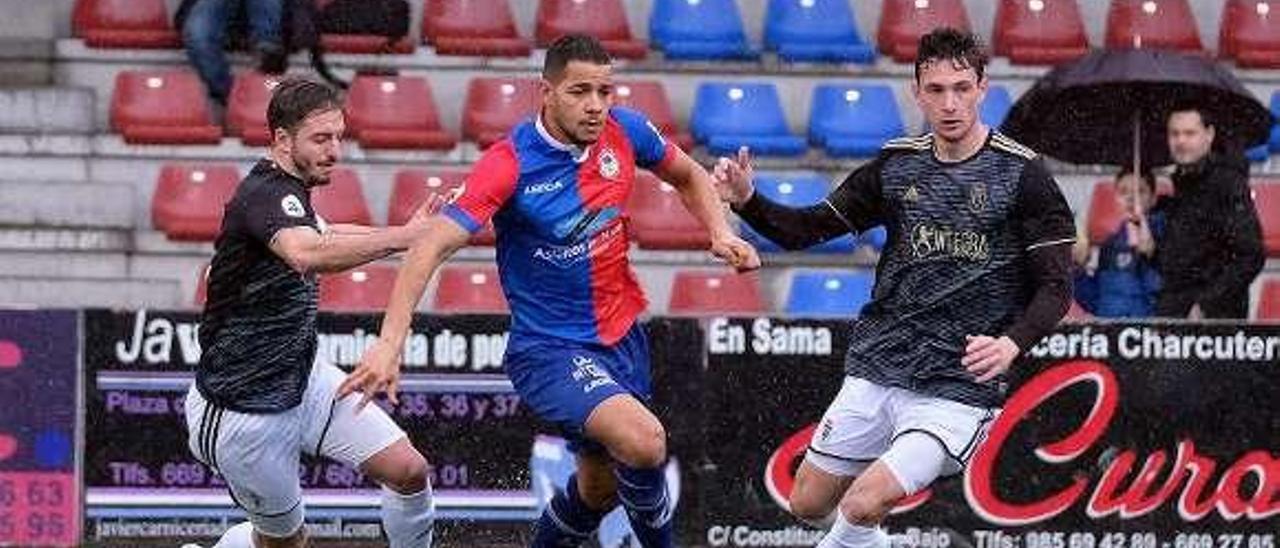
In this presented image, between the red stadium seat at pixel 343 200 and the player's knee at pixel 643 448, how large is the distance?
252 inches

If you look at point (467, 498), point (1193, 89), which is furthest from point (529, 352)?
point (1193, 89)

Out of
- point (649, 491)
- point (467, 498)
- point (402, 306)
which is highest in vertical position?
point (402, 306)

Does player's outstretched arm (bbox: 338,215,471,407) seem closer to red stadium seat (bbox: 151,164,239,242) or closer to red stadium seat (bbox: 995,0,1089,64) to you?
red stadium seat (bbox: 151,164,239,242)

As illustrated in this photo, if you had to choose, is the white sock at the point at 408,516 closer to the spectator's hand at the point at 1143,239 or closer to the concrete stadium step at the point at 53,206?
the spectator's hand at the point at 1143,239

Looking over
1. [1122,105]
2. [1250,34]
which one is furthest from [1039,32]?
[1122,105]

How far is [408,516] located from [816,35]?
25.5 feet

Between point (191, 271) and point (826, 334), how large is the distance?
4.81 m

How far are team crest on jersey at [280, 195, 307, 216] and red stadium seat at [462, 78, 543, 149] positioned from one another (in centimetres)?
719

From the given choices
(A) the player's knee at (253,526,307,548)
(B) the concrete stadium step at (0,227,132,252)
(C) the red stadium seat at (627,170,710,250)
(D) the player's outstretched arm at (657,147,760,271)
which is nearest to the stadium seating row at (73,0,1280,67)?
(C) the red stadium seat at (627,170,710,250)

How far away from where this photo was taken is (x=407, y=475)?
995 centimetres

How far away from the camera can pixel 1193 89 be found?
1374cm

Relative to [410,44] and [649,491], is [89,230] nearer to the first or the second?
[410,44]

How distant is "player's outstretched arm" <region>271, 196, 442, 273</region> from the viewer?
9391mm

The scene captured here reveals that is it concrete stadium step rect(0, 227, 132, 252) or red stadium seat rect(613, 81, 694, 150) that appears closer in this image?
concrete stadium step rect(0, 227, 132, 252)
